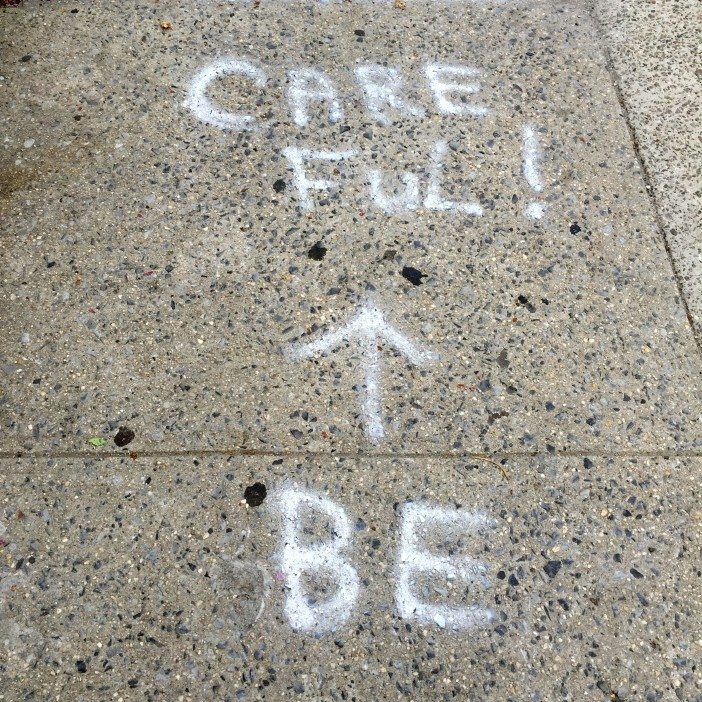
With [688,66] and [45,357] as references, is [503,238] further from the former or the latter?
[45,357]

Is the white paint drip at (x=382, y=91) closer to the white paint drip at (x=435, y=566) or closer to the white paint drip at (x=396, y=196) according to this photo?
the white paint drip at (x=396, y=196)

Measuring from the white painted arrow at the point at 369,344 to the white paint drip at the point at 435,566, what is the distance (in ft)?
1.37

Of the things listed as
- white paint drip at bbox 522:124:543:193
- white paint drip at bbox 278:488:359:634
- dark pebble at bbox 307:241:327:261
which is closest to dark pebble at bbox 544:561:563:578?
white paint drip at bbox 278:488:359:634

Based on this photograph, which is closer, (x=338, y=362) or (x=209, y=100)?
(x=338, y=362)

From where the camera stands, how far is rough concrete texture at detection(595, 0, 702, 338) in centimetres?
286

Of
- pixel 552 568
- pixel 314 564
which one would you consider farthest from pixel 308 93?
pixel 552 568

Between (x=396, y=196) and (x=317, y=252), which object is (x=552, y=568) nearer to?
(x=317, y=252)

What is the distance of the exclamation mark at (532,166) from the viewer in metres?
2.86

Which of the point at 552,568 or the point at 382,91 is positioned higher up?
the point at 382,91

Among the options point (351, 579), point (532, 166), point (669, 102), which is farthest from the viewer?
point (669, 102)

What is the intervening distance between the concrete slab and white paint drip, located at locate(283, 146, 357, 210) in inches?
43.0

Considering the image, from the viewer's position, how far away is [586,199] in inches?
114

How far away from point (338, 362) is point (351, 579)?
731 millimetres

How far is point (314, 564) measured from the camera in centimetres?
217
